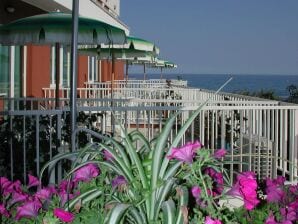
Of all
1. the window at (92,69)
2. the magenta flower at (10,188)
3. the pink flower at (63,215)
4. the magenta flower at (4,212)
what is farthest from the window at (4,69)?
the window at (92,69)

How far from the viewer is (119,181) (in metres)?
2.39

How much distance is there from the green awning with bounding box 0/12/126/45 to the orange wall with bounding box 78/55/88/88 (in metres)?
13.1

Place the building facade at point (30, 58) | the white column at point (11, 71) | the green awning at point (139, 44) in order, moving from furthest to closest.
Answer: the white column at point (11, 71) → the building facade at point (30, 58) → the green awning at point (139, 44)

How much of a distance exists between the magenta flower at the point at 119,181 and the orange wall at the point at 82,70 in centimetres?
1737

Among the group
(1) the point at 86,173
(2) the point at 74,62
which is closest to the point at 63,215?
(1) the point at 86,173

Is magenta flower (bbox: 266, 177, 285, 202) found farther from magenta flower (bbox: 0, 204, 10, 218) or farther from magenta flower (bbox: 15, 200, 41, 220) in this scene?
magenta flower (bbox: 0, 204, 10, 218)

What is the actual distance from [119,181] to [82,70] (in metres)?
18.6

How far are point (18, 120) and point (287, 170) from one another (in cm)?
404

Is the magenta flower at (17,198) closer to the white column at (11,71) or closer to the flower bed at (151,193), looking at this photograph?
the flower bed at (151,193)

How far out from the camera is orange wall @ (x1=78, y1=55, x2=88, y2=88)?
20.0 metres

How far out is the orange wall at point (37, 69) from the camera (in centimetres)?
1341

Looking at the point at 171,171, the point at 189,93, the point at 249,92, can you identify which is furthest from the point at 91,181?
the point at 249,92

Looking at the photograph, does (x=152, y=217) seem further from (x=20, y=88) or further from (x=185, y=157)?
(x=20, y=88)

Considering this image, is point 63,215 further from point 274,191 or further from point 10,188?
point 274,191
